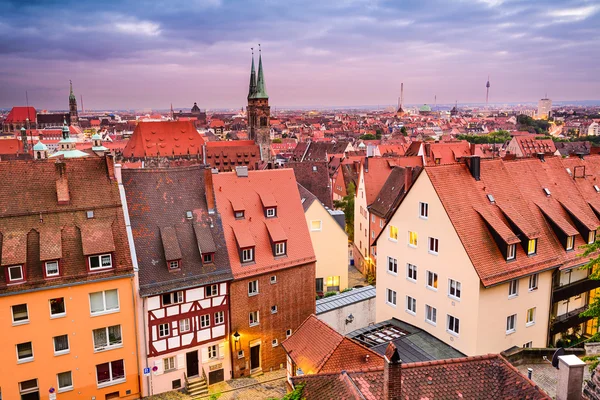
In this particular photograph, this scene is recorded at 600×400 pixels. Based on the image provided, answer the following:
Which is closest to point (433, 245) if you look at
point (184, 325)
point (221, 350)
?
point (221, 350)

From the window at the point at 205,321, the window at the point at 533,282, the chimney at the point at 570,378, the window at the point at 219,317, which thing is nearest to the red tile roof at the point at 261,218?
the window at the point at 219,317

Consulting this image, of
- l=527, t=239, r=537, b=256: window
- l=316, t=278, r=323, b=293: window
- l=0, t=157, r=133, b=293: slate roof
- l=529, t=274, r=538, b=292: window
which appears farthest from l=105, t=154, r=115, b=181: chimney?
l=529, t=274, r=538, b=292: window

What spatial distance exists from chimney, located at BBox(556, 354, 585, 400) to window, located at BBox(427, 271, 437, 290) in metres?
16.7

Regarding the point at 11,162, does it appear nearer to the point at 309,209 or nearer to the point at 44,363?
the point at 44,363

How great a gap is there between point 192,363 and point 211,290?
494cm

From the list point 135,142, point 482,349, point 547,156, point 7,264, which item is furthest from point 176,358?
point 135,142

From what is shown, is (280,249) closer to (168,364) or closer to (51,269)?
(168,364)

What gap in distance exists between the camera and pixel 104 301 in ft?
92.0

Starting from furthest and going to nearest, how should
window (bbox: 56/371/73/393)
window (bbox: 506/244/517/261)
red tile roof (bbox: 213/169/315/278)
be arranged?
red tile roof (bbox: 213/169/315/278)
window (bbox: 506/244/517/261)
window (bbox: 56/371/73/393)

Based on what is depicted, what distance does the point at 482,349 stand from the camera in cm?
2828

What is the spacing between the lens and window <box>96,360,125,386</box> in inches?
1115

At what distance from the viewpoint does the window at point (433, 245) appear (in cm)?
3066

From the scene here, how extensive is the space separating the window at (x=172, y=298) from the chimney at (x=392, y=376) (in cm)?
1901

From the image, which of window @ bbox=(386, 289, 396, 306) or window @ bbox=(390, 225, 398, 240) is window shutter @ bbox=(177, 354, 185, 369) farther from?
window @ bbox=(390, 225, 398, 240)
